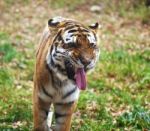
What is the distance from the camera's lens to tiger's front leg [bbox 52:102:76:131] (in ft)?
18.7

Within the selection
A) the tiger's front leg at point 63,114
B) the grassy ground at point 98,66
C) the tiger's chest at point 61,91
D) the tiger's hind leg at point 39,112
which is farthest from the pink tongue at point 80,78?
the grassy ground at point 98,66

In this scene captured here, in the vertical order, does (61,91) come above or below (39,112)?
above

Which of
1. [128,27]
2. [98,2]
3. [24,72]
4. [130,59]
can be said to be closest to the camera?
[24,72]

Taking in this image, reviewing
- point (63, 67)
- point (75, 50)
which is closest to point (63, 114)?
point (63, 67)

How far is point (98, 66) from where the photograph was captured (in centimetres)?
1052

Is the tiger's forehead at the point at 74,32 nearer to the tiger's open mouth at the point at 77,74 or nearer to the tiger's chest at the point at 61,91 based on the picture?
the tiger's open mouth at the point at 77,74

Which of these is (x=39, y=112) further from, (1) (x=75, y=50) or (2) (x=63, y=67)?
(1) (x=75, y=50)

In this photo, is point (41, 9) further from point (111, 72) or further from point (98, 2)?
point (111, 72)

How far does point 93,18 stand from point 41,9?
1.91 meters

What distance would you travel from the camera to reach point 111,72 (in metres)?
10.2

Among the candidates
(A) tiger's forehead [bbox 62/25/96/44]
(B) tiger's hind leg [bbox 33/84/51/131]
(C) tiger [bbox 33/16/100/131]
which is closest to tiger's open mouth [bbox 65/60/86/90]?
(C) tiger [bbox 33/16/100/131]

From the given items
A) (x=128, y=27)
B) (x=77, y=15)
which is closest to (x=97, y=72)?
(x=128, y=27)

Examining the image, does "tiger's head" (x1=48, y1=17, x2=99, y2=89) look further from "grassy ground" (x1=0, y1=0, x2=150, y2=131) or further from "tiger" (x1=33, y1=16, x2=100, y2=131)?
"grassy ground" (x1=0, y1=0, x2=150, y2=131)

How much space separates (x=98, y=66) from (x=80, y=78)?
541 centimetres
